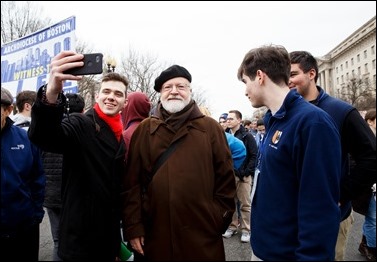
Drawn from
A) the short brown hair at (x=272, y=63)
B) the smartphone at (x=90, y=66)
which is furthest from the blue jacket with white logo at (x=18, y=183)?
the short brown hair at (x=272, y=63)

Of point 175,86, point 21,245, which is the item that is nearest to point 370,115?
point 175,86

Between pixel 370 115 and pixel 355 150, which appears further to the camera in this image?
pixel 370 115

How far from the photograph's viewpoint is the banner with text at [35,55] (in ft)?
20.4

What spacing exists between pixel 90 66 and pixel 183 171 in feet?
3.35

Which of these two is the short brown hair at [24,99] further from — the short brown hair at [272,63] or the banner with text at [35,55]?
the short brown hair at [272,63]

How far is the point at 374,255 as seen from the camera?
4402mm

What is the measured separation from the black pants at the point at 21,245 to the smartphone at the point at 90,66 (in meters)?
1.80

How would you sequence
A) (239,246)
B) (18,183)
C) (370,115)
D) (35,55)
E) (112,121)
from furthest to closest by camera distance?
(35,55)
(239,246)
(370,115)
(18,183)
(112,121)

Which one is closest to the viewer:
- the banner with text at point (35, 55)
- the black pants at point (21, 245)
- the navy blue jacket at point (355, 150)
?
the navy blue jacket at point (355, 150)

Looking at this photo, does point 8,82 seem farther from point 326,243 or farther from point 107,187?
point 326,243

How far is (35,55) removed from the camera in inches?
283

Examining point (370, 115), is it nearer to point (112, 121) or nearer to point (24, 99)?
point (112, 121)

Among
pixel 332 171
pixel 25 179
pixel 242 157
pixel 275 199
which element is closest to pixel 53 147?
pixel 25 179

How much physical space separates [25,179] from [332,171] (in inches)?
104
